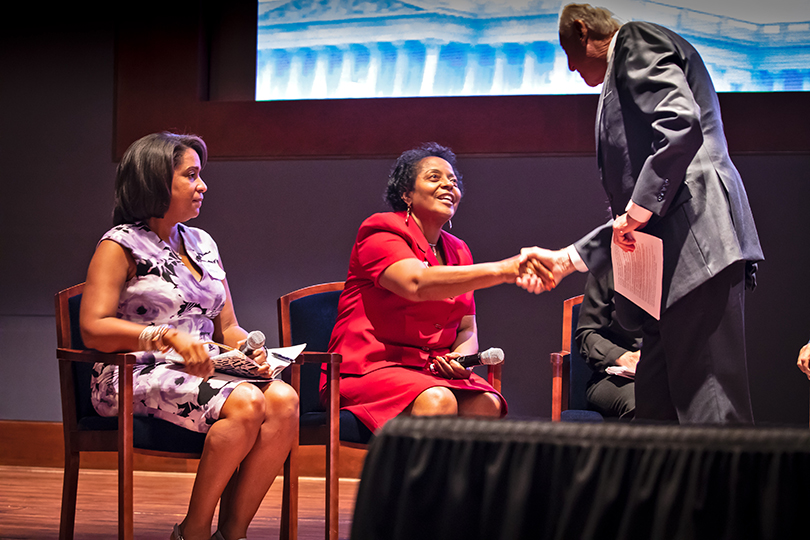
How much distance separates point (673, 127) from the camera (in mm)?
1277

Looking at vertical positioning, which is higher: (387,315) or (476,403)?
(387,315)

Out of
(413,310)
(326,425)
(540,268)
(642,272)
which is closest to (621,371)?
(540,268)

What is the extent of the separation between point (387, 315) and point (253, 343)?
426 mm

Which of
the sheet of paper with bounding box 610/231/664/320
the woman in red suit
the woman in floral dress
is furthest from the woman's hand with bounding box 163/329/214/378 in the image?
the sheet of paper with bounding box 610/231/664/320

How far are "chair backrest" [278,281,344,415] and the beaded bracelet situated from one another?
567 mm

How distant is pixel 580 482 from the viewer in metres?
0.48

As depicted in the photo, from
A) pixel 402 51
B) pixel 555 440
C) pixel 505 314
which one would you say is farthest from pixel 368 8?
pixel 555 440

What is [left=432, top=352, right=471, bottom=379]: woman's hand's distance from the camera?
1989 mm

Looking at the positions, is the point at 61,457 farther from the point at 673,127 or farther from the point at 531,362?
the point at 673,127

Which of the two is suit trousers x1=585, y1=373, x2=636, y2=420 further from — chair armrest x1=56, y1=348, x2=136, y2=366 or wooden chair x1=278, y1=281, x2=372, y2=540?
chair armrest x1=56, y1=348, x2=136, y2=366

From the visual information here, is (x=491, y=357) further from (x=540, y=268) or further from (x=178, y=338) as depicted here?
(x=178, y=338)

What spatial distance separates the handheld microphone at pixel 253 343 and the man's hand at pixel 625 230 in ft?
3.20

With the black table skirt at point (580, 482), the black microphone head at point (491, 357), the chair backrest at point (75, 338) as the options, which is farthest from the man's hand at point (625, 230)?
the chair backrest at point (75, 338)

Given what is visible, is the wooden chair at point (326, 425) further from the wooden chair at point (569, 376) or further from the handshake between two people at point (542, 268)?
the wooden chair at point (569, 376)
